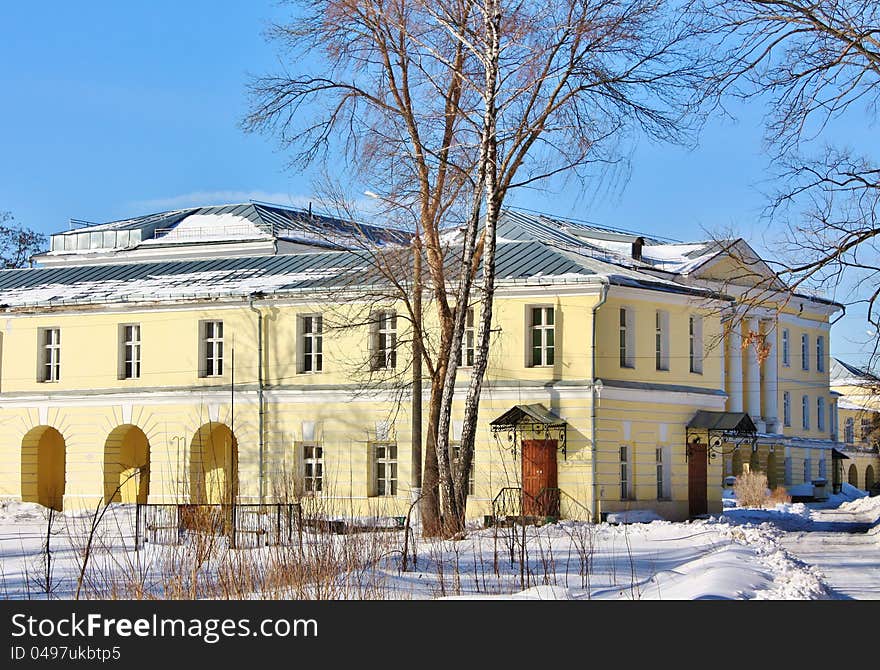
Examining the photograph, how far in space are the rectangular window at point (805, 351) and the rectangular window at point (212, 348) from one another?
1209 inches

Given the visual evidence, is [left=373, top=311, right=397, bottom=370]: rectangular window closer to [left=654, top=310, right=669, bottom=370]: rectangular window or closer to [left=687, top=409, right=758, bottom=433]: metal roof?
[left=654, top=310, right=669, bottom=370]: rectangular window

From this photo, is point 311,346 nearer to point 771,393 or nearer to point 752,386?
point 752,386

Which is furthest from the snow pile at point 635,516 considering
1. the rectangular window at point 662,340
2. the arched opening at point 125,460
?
the arched opening at point 125,460

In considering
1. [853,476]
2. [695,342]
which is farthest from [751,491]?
[853,476]

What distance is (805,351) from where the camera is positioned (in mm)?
60000

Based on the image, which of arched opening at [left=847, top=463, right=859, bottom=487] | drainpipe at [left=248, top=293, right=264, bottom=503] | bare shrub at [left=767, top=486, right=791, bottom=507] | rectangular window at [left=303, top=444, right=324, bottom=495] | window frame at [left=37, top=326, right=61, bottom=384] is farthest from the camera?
arched opening at [left=847, top=463, right=859, bottom=487]

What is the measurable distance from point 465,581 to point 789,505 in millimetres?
33305

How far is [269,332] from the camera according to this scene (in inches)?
1468

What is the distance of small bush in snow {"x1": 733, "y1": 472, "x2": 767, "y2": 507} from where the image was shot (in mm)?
47469

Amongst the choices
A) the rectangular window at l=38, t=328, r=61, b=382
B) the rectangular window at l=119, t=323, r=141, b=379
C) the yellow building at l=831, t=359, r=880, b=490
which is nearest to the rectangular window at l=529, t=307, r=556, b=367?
the rectangular window at l=119, t=323, r=141, b=379

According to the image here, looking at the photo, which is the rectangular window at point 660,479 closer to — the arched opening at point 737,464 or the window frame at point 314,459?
Result: the window frame at point 314,459

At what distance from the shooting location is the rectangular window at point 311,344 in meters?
37.0

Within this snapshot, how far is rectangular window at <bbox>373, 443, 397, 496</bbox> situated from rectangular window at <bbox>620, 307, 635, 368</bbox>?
655cm
